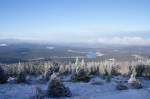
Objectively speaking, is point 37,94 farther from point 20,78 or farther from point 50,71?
point 50,71

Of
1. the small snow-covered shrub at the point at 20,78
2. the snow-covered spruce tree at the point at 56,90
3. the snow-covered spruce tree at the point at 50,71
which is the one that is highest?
the snow-covered spruce tree at the point at 56,90

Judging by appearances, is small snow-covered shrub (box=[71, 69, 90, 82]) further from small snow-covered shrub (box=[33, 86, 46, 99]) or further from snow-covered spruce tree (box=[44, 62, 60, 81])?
small snow-covered shrub (box=[33, 86, 46, 99])

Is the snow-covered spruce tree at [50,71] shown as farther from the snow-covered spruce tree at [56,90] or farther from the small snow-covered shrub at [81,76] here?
the snow-covered spruce tree at [56,90]

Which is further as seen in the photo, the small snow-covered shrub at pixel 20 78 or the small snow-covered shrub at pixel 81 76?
the small snow-covered shrub at pixel 81 76

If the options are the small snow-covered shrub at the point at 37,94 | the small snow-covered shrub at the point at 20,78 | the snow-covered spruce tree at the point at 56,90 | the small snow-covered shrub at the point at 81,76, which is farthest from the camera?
the small snow-covered shrub at the point at 81,76

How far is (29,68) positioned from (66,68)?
15637 millimetres

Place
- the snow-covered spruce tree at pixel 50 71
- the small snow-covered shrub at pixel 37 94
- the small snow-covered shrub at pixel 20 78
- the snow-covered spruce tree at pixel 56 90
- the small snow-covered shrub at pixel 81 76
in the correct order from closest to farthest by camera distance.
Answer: the small snow-covered shrub at pixel 37 94 → the snow-covered spruce tree at pixel 56 90 → the small snow-covered shrub at pixel 20 78 → the small snow-covered shrub at pixel 81 76 → the snow-covered spruce tree at pixel 50 71

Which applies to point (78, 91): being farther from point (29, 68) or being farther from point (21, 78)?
point (29, 68)

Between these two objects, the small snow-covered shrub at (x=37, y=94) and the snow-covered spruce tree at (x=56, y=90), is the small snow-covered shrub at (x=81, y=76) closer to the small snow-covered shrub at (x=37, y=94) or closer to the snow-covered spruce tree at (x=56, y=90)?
the snow-covered spruce tree at (x=56, y=90)

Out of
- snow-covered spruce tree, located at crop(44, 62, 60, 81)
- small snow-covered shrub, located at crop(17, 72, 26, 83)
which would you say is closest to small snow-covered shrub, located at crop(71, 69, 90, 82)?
snow-covered spruce tree, located at crop(44, 62, 60, 81)

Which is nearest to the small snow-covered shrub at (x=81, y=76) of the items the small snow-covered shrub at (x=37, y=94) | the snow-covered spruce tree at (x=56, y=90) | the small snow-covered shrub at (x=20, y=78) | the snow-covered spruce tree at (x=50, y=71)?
the snow-covered spruce tree at (x=50, y=71)

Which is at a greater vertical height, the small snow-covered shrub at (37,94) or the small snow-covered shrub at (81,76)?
the small snow-covered shrub at (37,94)

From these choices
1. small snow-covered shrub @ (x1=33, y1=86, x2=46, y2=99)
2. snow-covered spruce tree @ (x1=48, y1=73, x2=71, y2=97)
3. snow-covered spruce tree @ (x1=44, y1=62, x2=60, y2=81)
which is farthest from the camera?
snow-covered spruce tree @ (x1=44, y1=62, x2=60, y2=81)

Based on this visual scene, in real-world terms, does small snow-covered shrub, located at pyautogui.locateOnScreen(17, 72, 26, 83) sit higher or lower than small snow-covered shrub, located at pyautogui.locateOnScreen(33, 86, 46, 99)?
lower
